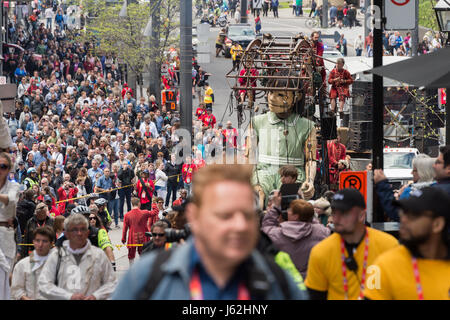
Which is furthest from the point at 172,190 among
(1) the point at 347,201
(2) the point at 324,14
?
(2) the point at 324,14

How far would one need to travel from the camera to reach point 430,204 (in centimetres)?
597

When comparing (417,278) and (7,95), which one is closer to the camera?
(417,278)

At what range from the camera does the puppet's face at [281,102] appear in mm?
15500

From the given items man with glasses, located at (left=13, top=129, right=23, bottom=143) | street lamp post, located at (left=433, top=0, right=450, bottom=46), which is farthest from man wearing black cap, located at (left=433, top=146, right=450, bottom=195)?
man with glasses, located at (left=13, top=129, right=23, bottom=143)

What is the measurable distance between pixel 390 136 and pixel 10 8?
3013cm

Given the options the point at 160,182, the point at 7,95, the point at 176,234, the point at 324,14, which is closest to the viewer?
the point at 176,234

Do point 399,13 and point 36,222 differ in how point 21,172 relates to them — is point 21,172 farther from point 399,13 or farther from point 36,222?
point 399,13

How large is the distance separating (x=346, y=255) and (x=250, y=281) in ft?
9.38

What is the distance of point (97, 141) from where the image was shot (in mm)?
29484

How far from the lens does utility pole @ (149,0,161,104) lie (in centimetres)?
4284

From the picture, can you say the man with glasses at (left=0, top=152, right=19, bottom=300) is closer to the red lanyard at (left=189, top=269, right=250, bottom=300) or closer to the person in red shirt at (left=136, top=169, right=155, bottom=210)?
the red lanyard at (left=189, top=269, right=250, bottom=300)

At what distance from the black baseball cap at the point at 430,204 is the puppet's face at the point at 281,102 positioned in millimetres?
9467

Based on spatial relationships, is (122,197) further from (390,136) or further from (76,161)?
(390,136)

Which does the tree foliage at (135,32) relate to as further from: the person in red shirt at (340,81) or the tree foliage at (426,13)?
the person in red shirt at (340,81)
